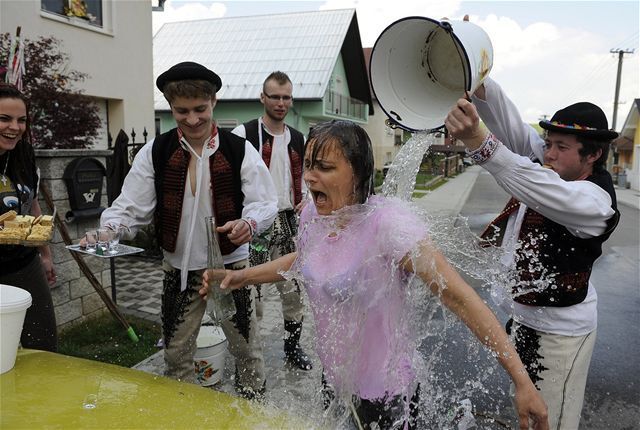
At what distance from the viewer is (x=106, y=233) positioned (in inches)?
97.1

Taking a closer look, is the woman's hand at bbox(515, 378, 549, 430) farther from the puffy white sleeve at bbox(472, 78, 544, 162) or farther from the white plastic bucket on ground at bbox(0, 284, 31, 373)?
the white plastic bucket on ground at bbox(0, 284, 31, 373)

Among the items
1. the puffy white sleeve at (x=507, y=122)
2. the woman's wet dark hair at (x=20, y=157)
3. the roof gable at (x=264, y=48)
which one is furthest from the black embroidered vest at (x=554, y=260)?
the roof gable at (x=264, y=48)

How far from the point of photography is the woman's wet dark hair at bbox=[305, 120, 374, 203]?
1.73 metres

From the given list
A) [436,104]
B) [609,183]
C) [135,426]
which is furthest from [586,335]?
[135,426]

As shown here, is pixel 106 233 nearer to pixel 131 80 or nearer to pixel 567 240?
pixel 567 240

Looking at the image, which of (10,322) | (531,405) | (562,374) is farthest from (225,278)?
(562,374)

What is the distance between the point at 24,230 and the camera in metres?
2.40

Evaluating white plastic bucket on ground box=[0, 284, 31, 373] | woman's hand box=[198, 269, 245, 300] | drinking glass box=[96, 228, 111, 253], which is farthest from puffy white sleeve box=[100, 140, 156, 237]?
white plastic bucket on ground box=[0, 284, 31, 373]

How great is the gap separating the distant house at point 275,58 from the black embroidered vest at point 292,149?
15.7 m

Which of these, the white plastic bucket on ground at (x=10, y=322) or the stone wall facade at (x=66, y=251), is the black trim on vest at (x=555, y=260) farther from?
the stone wall facade at (x=66, y=251)

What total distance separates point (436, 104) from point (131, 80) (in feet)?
33.4

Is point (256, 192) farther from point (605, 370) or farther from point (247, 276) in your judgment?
point (605, 370)

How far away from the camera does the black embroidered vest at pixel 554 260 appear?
2006 mm

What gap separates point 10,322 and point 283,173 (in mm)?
2641
